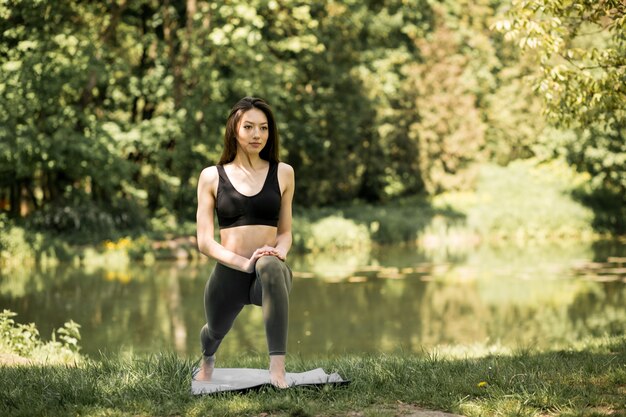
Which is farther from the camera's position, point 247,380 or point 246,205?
point 247,380

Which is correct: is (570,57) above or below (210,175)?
above

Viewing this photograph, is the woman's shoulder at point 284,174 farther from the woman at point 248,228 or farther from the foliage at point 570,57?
the foliage at point 570,57

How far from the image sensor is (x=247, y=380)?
493cm

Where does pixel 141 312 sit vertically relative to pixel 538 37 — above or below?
below

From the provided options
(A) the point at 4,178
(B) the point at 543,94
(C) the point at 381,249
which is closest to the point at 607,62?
(B) the point at 543,94

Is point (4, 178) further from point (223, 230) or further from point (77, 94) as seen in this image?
point (223, 230)

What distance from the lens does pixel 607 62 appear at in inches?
275

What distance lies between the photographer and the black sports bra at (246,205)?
478 cm

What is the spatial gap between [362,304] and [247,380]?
7.47m

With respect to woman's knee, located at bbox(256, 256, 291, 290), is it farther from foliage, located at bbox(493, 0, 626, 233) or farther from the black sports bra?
foliage, located at bbox(493, 0, 626, 233)

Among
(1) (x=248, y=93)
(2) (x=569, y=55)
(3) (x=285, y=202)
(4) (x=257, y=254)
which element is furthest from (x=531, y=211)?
(4) (x=257, y=254)

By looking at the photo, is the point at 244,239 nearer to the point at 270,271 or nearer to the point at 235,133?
the point at 270,271

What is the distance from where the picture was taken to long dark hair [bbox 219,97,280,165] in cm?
494

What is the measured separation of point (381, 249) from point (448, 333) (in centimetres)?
1044
